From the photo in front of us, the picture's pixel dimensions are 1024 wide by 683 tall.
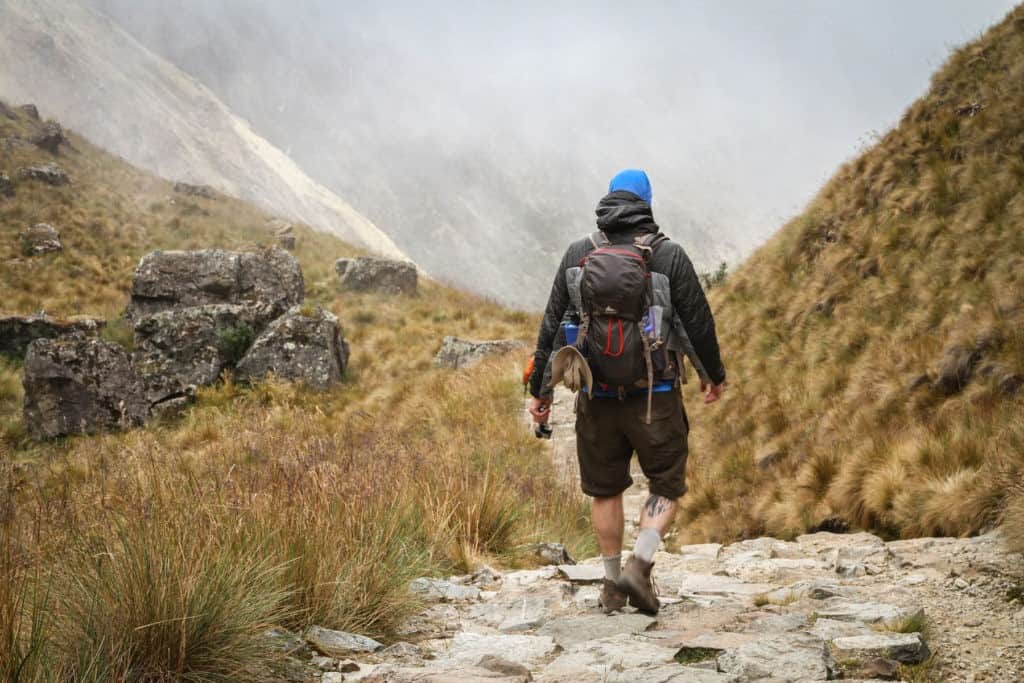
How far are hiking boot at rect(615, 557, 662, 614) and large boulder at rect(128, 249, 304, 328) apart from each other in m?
11.8

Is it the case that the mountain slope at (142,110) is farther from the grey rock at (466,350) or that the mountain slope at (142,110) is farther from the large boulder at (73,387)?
the large boulder at (73,387)

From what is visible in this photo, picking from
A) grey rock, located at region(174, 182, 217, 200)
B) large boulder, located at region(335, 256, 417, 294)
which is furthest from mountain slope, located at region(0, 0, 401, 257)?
large boulder, located at region(335, 256, 417, 294)

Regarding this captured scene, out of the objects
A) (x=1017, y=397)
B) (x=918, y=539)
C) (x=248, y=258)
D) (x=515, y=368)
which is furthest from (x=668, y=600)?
(x=248, y=258)

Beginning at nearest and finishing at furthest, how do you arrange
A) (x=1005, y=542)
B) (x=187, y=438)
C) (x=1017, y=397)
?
1. (x=1005, y=542)
2. (x=1017, y=397)
3. (x=187, y=438)

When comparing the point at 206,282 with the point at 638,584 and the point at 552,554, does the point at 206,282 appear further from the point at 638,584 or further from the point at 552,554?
the point at 638,584

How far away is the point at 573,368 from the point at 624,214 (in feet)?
2.69

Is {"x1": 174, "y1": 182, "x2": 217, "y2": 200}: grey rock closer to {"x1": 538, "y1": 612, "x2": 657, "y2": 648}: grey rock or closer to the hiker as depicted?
the hiker

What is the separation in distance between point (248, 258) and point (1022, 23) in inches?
551

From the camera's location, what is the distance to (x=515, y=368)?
46.5 feet

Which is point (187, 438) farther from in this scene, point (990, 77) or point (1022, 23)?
point (1022, 23)

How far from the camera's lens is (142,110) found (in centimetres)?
5134

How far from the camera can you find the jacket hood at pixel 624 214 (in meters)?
4.01

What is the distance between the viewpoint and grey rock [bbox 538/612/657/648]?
3.52 meters

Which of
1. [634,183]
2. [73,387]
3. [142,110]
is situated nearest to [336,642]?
[634,183]
